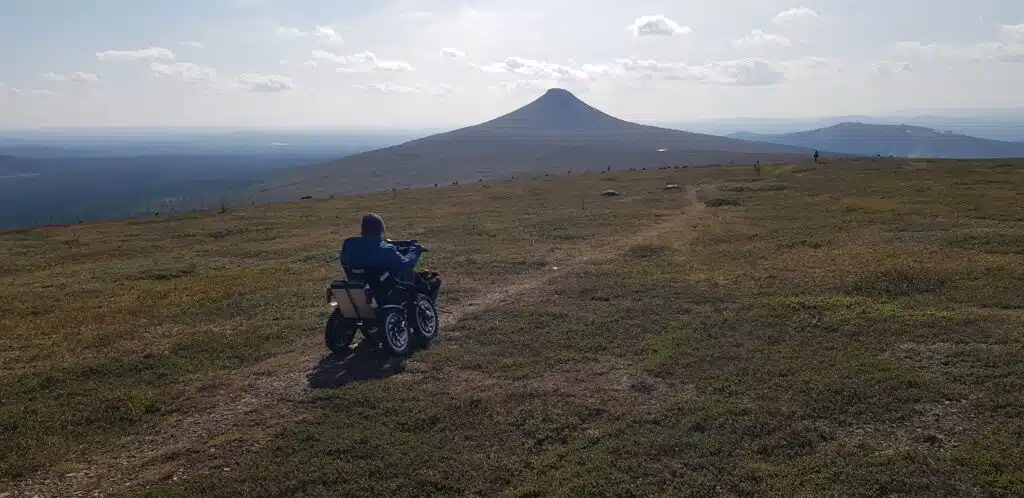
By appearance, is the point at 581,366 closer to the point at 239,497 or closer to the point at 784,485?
the point at 784,485

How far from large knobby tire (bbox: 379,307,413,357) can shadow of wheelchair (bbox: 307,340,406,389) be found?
0.27 m

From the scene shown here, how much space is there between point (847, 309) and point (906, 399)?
19.9 ft

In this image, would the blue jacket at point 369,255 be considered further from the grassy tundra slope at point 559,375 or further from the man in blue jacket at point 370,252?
the grassy tundra slope at point 559,375

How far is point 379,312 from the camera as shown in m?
13.7

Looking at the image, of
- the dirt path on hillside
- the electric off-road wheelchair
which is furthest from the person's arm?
the dirt path on hillside

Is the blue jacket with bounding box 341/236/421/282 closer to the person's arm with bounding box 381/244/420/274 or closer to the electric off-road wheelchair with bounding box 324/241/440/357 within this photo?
the person's arm with bounding box 381/244/420/274

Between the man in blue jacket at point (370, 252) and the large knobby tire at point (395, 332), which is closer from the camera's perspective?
the large knobby tire at point (395, 332)

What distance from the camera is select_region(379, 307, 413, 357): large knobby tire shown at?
539 inches

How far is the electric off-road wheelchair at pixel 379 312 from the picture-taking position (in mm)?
13602

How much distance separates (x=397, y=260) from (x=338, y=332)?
79.5 inches

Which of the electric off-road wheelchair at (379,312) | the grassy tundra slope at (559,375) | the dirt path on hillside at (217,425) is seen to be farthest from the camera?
the electric off-road wheelchair at (379,312)

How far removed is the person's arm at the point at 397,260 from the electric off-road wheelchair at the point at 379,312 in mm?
196

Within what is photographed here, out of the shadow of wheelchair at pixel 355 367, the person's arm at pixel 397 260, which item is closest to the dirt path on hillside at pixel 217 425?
the shadow of wheelchair at pixel 355 367

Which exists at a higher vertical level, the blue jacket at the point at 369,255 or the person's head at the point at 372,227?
the person's head at the point at 372,227
